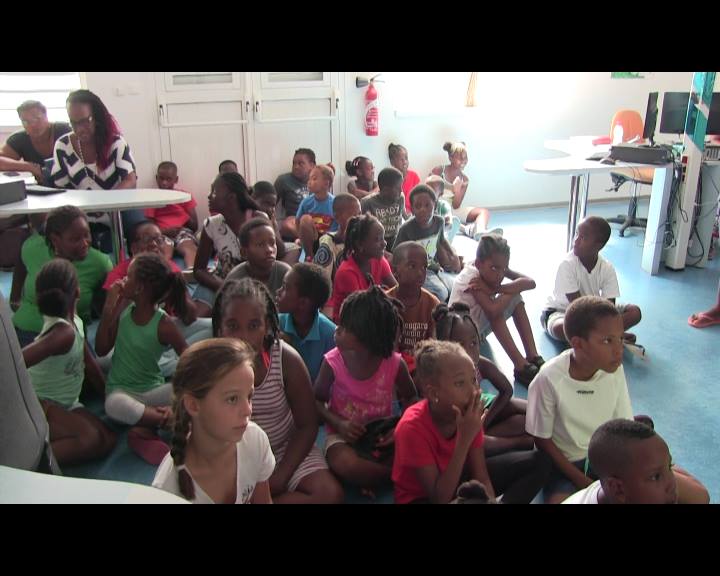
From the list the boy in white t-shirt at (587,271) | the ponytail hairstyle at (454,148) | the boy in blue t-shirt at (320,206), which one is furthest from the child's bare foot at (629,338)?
the ponytail hairstyle at (454,148)

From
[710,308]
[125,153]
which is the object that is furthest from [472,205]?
[125,153]

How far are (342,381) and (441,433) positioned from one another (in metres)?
0.45

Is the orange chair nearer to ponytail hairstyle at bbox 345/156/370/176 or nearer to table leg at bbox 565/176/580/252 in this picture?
table leg at bbox 565/176/580/252

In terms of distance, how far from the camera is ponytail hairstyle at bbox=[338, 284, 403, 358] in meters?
2.08

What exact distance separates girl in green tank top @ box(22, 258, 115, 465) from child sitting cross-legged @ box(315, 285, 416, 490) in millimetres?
830

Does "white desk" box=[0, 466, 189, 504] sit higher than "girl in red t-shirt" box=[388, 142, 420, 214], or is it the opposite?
"white desk" box=[0, 466, 189, 504]

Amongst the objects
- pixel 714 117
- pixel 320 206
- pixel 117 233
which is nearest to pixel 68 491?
pixel 117 233

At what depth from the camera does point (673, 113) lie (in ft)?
15.3

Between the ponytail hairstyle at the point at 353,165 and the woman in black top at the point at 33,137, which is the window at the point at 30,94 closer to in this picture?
the woman in black top at the point at 33,137

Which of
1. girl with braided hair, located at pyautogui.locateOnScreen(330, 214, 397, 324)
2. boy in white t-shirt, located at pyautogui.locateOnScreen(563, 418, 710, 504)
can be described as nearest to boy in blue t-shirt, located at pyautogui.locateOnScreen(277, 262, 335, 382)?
girl with braided hair, located at pyautogui.locateOnScreen(330, 214, 397, 324)

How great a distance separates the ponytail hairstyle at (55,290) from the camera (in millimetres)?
2316

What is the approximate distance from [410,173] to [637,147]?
184 cm

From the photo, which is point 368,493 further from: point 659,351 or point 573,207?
point 573,207
